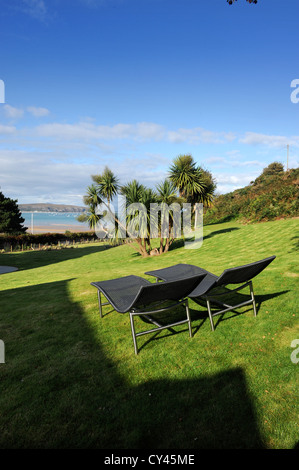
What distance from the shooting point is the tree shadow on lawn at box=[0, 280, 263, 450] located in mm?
1876

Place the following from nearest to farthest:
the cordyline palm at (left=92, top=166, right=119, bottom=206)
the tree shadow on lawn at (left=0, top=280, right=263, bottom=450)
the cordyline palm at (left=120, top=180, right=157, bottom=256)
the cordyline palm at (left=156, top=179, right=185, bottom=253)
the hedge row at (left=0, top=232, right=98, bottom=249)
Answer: the tree shadow on lawn at (left=0, top=280, right=263, bottom=450)
the cordyline palm at (left=120, top=180, right=157, bottom=256)
the cordyline palm at (left=156, top=179, right=185, bottom=253)
the cordyline palm at (left=92, top=166, right=119, bottom=206)
the hedge row at (left=0, top=232, right=98, bottom=249)

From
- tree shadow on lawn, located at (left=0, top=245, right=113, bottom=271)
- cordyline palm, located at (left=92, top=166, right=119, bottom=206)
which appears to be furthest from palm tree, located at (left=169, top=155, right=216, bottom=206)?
tree shadow on lawn, located at (left=0, top=245, right=113, bottom=271)

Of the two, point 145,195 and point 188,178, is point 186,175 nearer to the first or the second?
point 188,178

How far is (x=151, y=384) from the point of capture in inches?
98.4

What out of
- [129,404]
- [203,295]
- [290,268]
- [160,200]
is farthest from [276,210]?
[129,404]

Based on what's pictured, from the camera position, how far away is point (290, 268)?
6.36 meters

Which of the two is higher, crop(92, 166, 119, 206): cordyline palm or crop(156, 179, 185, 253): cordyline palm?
crop(92, 166, 119, 206): cordyline palm

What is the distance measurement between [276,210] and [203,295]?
20.1m

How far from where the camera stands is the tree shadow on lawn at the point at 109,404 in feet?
6.15

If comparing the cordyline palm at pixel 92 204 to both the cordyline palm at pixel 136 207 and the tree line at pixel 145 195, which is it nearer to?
the tree line at pixel 145 195

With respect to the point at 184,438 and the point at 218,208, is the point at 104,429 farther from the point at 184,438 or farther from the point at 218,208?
the point at 218,208

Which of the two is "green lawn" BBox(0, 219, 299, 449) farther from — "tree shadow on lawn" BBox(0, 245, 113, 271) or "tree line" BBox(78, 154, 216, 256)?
"tree shadow on lawn" BBox(0, 245, 113, 271)

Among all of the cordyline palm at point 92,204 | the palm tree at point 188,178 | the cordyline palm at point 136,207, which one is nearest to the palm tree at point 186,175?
the palm tree at point 188,178

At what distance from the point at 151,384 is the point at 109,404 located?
0.47m
